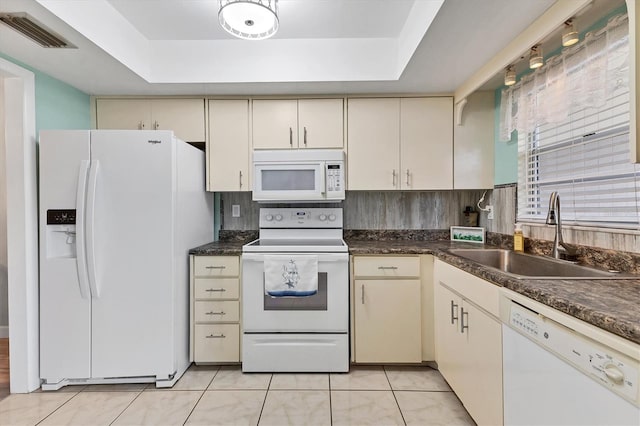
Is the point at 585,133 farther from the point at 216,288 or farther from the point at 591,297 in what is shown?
the point at 216,288

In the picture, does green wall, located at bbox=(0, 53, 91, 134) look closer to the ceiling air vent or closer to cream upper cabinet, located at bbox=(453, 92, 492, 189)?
the ceiling air vent

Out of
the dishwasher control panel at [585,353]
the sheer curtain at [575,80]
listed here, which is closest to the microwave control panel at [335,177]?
the sheer curtain at [575,80]

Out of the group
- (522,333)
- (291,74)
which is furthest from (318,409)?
(291,74)

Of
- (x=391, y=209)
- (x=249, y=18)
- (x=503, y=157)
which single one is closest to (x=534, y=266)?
(x=503, y=157)

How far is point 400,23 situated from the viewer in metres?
1.99

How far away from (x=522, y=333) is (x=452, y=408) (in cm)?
92

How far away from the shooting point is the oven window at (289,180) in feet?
7.73

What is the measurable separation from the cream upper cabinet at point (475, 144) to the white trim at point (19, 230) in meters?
2.98

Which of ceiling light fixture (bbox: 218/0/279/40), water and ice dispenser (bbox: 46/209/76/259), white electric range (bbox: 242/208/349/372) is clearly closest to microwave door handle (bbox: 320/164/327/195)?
white electric range (bbox: 242/208/349/372)

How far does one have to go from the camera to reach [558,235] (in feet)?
5.26

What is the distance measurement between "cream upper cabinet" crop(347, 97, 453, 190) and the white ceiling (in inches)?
5.8

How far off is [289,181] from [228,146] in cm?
61

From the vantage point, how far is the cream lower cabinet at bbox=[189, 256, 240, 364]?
86.4 inches

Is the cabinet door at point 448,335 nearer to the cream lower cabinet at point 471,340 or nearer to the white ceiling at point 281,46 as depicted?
the cream lower cabinet at point 471,340
